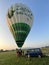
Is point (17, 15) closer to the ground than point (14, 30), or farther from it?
farther from it

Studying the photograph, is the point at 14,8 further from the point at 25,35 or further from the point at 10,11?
the point at 25,35

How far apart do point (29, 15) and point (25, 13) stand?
3.39 ft

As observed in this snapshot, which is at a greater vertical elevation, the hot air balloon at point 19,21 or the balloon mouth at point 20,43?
the hot air balloon at point 19,21

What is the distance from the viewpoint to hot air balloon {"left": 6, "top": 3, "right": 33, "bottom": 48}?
27.6 metres

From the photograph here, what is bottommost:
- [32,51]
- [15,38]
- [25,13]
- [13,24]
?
[32,51]

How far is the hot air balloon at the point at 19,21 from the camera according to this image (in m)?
27.6

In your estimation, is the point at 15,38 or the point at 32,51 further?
the point at 15,38

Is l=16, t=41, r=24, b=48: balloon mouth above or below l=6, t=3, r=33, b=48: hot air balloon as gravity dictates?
below

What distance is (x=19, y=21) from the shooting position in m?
27.9

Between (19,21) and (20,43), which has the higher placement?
(19,21)

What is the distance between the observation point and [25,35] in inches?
1097

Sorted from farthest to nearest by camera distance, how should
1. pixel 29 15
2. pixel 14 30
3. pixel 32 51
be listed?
pixel 29 15
pixel 14 30
pixel 32 51

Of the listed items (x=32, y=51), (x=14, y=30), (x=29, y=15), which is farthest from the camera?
(x=29, y=15)

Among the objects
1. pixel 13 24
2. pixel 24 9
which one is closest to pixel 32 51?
pixel 13 24
